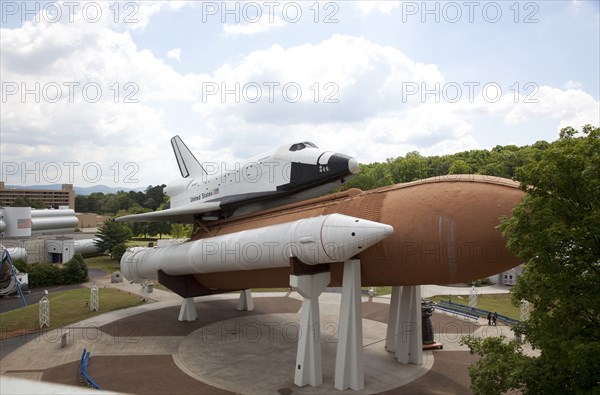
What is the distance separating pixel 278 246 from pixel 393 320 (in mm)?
7934

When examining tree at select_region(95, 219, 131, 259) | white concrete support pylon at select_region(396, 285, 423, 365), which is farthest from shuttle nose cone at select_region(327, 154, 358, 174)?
tree at select_region(95, 219, 131, 259)

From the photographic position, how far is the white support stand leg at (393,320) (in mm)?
19734

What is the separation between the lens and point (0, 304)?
33.0m

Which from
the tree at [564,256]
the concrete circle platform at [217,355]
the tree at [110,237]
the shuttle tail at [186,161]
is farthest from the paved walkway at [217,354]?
the tree at [110,237]

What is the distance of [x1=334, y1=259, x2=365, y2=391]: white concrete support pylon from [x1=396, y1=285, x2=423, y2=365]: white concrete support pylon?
167 inches

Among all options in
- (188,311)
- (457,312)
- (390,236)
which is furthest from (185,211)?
(457,312)

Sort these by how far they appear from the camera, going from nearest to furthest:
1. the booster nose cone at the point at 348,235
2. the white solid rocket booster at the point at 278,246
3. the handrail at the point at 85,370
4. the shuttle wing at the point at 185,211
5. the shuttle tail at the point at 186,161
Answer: the booster nose cone at the point at 348,235
the white solid rocket booster at the point at 278,246
the handrail at the point at 85,370
the shuttle wing at the point at 185,211
the shuttle tail at the point at 186,161

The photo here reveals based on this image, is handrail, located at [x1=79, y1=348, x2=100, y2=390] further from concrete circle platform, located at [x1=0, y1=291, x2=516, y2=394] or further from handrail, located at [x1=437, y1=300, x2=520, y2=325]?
handrail, located at [x1=437, y1=300, x2=520, y2=325]

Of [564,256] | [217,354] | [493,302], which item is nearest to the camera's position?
[564,256]

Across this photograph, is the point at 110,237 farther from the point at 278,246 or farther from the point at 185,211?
the point at 278,246

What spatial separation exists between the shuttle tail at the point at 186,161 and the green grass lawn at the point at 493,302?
73.4ft

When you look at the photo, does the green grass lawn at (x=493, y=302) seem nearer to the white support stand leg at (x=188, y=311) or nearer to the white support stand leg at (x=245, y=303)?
the white support stand leg at (x=245, y=303)

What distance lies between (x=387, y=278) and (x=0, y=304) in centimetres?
3401

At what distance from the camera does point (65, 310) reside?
100ft
